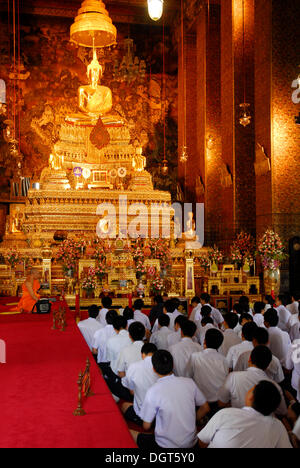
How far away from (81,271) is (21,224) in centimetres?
533

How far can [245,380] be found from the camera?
3.05 meters

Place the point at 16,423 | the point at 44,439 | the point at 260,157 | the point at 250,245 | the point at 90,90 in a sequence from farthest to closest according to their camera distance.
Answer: the point at 90,90 → the point at 250,245 → the point at 260,157 → the point at 16,423 → the point at 44,439

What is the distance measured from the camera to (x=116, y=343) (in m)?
4.32

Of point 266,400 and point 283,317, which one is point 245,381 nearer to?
point 266,400

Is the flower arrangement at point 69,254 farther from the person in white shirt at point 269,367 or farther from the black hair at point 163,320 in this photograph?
the person in white shirt at point 269,367

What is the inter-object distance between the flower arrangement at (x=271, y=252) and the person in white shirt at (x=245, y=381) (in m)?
6.18

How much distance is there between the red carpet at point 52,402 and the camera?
2699 mm

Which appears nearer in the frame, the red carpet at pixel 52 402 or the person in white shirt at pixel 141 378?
the red carpet at pixel 52 402

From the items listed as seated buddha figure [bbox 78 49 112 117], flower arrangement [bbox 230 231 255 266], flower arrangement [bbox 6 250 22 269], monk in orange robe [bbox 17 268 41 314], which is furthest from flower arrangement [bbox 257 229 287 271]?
seated buddha figure [bbox 78 49 112 117]

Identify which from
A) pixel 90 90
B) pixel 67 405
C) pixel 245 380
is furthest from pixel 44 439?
pixel 90 90

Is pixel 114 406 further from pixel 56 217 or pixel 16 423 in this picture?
pixel 56 217

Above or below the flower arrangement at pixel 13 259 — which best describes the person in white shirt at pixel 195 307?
below

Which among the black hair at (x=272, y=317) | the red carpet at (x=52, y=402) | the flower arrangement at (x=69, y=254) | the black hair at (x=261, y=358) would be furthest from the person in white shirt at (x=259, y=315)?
the flower arrangement at (x=69, y=254)

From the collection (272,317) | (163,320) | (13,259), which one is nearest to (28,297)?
(13,259)
